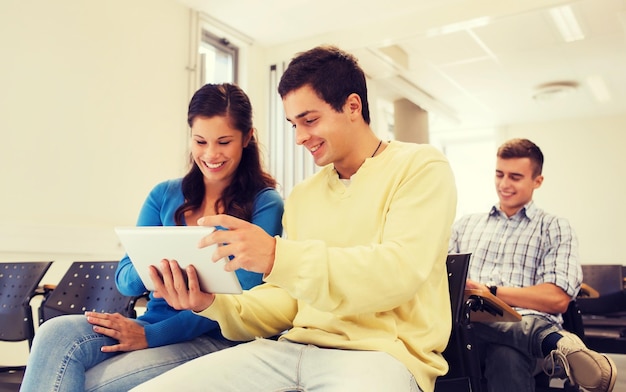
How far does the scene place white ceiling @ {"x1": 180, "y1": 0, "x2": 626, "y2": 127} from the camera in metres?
4.74

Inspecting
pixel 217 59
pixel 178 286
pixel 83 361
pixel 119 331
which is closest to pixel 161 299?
pixel 119 331

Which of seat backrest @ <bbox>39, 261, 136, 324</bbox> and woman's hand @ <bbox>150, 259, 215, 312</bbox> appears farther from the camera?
seat backrest @ <bbox>39, 261, 136, 324</bbox>

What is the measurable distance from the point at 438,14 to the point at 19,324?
13.1 ft

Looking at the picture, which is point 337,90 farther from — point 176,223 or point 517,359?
point 517,359

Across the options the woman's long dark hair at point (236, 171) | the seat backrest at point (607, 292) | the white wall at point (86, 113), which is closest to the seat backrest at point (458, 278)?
the woman's long dark hair at point (236, 171)

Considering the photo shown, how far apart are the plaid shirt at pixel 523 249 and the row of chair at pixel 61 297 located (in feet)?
4.99

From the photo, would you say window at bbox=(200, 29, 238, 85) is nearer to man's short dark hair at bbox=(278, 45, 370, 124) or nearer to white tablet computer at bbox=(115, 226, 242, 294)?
man's short dark hair at bbox=(278, 45, 370, 124)

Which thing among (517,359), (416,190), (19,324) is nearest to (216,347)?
(416,190)

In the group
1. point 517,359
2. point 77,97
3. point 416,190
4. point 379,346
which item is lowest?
point 517,359

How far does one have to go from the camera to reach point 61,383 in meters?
1.21

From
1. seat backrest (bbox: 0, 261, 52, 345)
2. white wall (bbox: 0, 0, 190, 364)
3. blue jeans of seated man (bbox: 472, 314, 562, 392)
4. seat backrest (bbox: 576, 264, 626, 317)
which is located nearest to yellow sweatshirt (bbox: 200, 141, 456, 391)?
blue jeans of seated man (bbox: 472, 314, 562, 392)

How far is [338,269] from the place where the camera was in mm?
1039

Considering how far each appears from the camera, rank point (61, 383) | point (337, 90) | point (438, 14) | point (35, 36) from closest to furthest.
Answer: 1. point (61, 383)
2. point (337, 90)
3. point (35, 36)
4. point (438, 14)

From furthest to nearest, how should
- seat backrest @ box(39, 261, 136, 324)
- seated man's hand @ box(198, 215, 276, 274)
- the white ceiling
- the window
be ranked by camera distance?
the window
the white ceiling
seat backrest @ box(39, 261, 136, 324)
seated man's hand @ box(198, 215, 276, 274)
